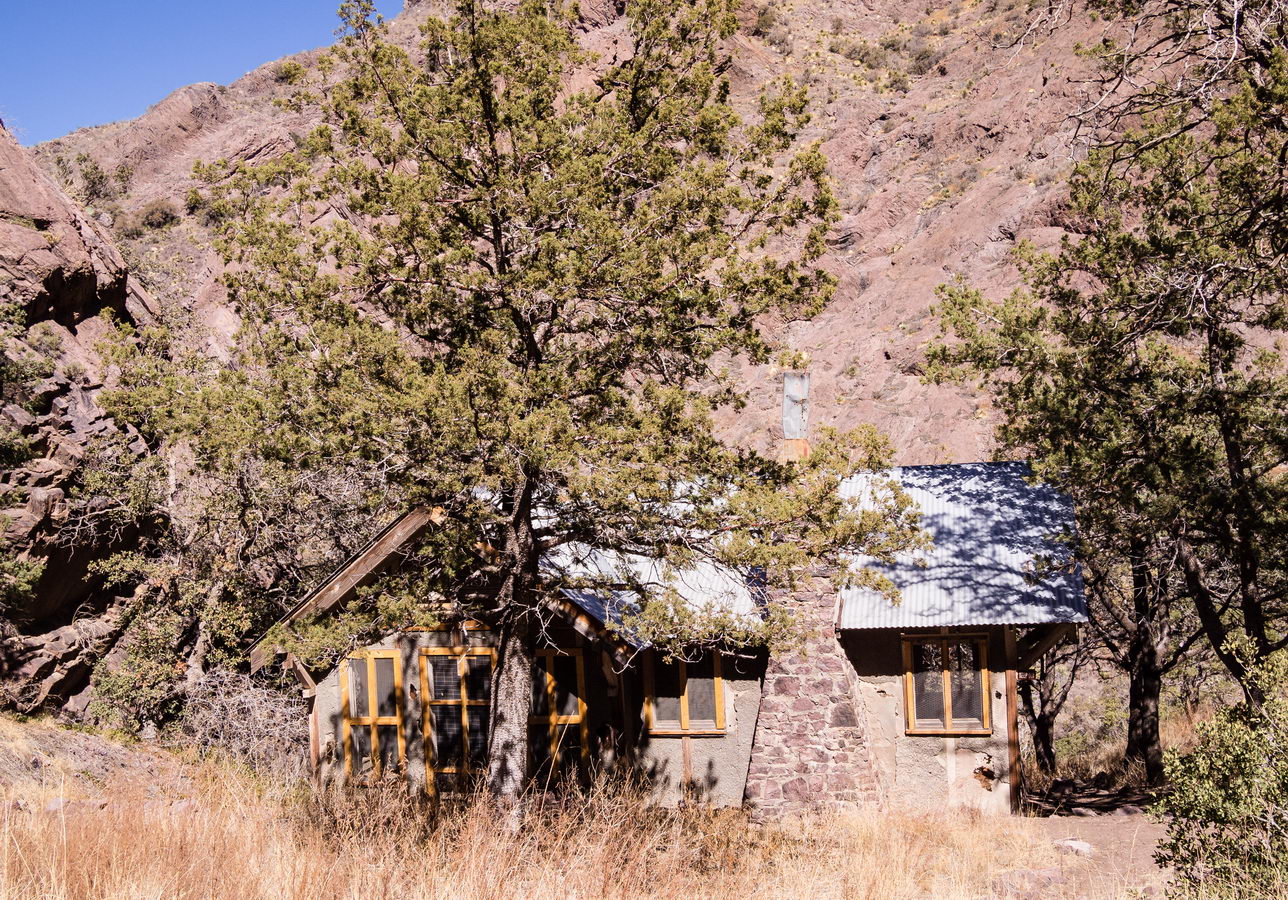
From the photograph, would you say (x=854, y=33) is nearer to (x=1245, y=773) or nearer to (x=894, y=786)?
(x=894, y=786)

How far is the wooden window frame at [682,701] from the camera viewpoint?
43.8ft

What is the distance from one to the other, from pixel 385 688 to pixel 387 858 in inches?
341

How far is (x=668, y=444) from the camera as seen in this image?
8578 mm

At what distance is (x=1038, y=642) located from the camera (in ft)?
43.6

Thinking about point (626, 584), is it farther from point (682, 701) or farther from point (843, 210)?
point (843, 210)

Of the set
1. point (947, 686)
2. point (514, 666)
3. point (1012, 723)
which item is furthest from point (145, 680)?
point (1012, 723)

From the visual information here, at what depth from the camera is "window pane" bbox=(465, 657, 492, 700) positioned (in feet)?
45.6

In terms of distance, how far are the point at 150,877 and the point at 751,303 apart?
20.8ft

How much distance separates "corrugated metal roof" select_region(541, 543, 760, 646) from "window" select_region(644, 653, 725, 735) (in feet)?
3.26

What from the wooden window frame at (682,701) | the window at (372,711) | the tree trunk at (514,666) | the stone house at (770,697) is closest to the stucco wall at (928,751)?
the stone house at (770,697)

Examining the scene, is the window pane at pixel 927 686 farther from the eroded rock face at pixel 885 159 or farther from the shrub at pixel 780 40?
the shrub at pixel 780 40

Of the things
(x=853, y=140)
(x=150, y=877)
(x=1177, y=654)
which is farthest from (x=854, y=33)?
(x=150, y=877)

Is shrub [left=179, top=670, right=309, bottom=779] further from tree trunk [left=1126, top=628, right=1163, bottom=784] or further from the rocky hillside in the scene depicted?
tree trunk [left=1126, top=628, right=1163, bottom=784]

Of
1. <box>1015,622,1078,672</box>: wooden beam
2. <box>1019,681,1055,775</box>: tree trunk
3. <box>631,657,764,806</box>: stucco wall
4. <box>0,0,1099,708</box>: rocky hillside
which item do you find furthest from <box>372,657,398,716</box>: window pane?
<box>1019,681,1055,775</box>: tree trunk
